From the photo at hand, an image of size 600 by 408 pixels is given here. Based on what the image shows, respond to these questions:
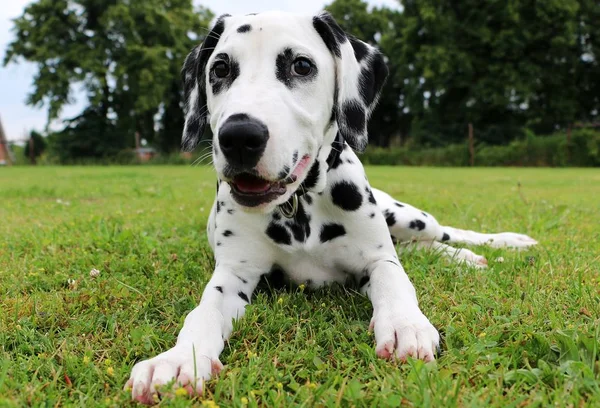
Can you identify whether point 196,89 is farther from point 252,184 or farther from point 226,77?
point 252,184

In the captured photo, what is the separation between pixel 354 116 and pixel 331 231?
0.71 m

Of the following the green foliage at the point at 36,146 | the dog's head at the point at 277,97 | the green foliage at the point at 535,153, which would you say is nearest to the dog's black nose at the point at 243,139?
the dog's head at the point at 277,97

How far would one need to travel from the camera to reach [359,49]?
10.2ft

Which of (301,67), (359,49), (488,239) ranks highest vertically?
(359,49)

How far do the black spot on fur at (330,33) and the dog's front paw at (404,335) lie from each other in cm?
152

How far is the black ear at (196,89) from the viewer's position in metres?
3.15

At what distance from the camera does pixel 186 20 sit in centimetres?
4100

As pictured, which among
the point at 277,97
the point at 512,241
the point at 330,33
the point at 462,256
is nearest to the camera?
the point at 277,97

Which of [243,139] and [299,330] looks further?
[299,330]

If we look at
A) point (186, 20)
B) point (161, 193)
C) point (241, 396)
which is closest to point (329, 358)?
point (241, 396)

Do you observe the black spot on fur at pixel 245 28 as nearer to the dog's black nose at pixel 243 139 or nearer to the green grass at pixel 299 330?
the dog's black nose at pixel 243 139

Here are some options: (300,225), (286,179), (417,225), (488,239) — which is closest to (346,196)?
(300,225)

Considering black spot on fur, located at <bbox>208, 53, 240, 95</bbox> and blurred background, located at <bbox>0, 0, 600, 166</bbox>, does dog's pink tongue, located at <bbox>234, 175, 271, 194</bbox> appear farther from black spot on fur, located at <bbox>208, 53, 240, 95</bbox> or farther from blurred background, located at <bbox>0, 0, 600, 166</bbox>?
blurred background, located at <bbox>0, 0, 600, 166</bbox>

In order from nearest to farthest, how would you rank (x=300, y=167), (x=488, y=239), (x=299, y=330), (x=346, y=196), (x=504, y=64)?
(x=299, y=330), (x=300, y=167), (x=346, y=196), (x=488, y=239), (x=504, y=64)
